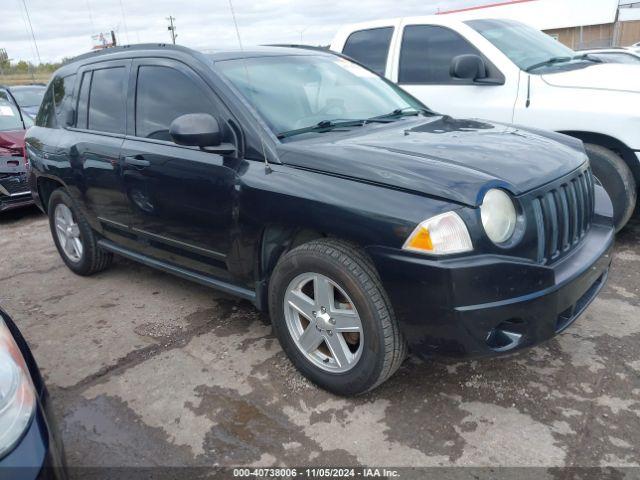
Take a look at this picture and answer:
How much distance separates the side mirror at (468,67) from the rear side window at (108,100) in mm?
2726

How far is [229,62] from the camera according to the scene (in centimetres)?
324

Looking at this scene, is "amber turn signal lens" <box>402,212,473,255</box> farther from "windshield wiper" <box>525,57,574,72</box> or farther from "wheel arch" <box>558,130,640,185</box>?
"windshield wiper" <box>525,57,574,72</box>

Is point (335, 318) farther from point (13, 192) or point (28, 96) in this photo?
point (28, 96)

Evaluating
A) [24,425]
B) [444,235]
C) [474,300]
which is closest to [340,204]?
[444,235]

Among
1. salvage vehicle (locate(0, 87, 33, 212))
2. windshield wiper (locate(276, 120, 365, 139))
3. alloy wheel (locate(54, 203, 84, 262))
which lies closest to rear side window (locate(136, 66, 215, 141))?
windshield wiper (locate(276, 120, 365, 139))

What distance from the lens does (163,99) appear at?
11.2 ft

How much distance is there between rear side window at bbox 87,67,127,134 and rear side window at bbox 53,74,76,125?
1.30 feet

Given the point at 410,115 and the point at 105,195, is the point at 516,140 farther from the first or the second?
the point at 105,195

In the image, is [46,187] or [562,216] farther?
[46,187]

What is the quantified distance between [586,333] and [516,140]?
1268mm

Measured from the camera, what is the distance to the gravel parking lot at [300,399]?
238 centimetres

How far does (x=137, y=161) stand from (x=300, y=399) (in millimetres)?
1863

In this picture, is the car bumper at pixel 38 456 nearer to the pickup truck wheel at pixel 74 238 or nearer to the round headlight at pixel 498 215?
the round headlight at pixel 498 215

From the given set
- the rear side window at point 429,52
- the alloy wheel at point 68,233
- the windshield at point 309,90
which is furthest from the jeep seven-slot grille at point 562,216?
the alloy wheel at point 68,233
